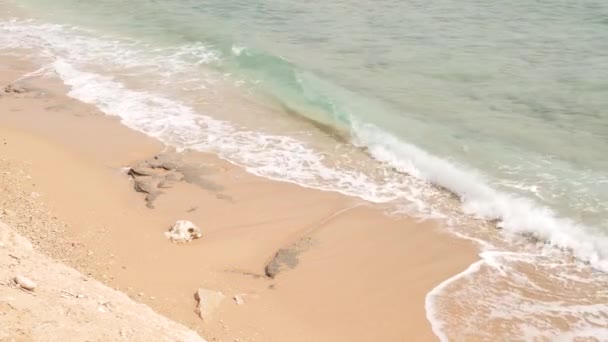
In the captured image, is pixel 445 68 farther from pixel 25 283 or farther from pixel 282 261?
pixel 25 283

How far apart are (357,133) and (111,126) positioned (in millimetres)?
4537

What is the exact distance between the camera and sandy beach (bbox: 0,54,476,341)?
6500 millimetres

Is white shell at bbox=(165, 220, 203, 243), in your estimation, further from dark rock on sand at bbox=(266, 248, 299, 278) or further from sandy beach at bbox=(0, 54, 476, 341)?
dark rock on sand at bbox=(266, 248, 299, 278)

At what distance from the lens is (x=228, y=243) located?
7.81 metres

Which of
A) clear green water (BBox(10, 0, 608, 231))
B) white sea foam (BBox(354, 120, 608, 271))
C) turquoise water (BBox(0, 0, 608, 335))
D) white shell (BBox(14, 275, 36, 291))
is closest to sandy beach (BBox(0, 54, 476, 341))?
white shell (BBox(14, 275, 36, 291))

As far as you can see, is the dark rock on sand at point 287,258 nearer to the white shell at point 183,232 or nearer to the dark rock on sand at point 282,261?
the dark rock on sand at point 282,261

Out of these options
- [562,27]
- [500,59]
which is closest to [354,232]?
[500,59]

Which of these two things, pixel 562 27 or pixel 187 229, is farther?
pixel 562 27

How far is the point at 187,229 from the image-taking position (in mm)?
7828

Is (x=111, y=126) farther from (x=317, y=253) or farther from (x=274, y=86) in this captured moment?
(x=317, y=253)

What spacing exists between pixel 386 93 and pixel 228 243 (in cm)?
613

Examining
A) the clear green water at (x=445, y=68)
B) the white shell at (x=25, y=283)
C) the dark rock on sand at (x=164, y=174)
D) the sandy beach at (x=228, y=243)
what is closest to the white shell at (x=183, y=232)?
the sandy beach at (x=228, y=243)

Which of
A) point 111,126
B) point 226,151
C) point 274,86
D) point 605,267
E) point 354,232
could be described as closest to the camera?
point 605,267

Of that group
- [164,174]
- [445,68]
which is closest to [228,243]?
[164,174]
